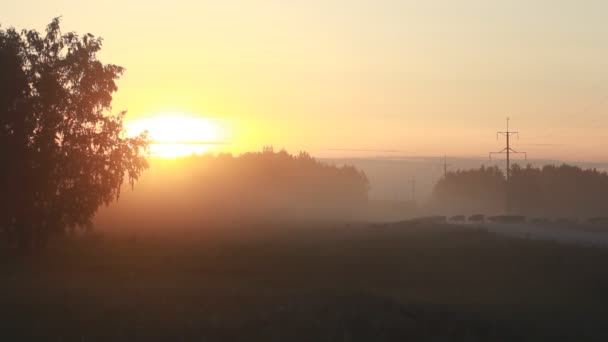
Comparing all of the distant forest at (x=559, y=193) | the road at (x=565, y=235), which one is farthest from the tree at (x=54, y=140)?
the distant forest at (x=559, y=193)

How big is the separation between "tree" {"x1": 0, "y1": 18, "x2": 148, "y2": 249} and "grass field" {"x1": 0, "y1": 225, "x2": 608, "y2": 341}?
10.1 ft

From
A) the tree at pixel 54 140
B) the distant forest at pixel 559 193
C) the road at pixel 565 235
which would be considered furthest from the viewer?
the distant forest at pixel 559 193

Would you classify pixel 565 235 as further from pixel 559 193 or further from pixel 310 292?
pixel 559 193

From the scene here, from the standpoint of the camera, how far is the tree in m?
44.6

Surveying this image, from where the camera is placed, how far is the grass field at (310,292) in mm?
22891

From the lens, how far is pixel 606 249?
4328 centimetres

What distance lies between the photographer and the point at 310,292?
29594 mm

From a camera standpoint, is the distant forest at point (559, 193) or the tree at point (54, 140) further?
the distant forest at point (559, 193)

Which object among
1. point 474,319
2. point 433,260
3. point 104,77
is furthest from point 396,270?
point 104,77

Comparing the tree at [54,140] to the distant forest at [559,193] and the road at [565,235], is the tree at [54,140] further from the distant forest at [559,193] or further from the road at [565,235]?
the distant forest at [559,193]

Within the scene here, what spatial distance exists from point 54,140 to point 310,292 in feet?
79.9

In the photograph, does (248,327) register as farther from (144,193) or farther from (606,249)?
(144,193)

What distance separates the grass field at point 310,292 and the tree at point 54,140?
307cm

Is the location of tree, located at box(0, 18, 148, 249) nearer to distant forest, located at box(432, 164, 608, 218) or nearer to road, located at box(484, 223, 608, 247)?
road, located at box(484, 223, 608, 247)
